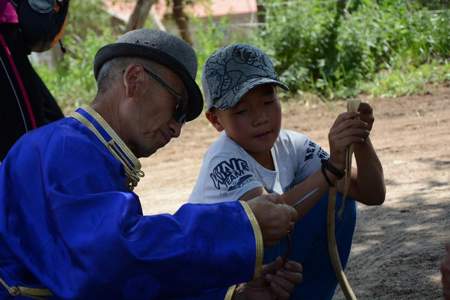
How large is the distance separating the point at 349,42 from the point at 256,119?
7.46m

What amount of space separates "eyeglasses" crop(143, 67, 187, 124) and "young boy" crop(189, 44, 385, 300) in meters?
0.65

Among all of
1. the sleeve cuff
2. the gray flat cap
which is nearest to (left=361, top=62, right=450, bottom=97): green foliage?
the gray flat cap

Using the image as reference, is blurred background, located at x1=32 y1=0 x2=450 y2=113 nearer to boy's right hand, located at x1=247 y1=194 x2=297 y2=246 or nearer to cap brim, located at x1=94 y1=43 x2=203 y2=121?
cap brim, located at x1=94 y1=43 x2=203 y2=121

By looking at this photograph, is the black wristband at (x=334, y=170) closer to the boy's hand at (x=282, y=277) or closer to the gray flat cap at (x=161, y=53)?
the boy's hand at (x=282, y=277)

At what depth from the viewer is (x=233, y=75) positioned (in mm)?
3555

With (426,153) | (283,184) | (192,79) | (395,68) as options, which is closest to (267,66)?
(283,184)

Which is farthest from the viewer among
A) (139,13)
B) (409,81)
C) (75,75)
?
(75,75)

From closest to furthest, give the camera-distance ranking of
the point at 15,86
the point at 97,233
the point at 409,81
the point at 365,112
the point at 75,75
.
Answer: the point at 97,233, the point at 365,112, the point at 15,86, the point at 409,81, the point at 75,75

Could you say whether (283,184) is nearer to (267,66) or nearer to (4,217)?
(267,66)

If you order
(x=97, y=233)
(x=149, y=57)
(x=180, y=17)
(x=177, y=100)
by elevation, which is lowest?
(x=180, y=17)

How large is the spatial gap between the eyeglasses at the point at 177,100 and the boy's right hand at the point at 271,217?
1.21 feet

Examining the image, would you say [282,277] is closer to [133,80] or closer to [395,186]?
[133,80]

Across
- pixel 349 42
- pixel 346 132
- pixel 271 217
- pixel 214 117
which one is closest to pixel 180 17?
pixel 349 42

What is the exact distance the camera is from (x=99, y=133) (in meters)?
2.65
